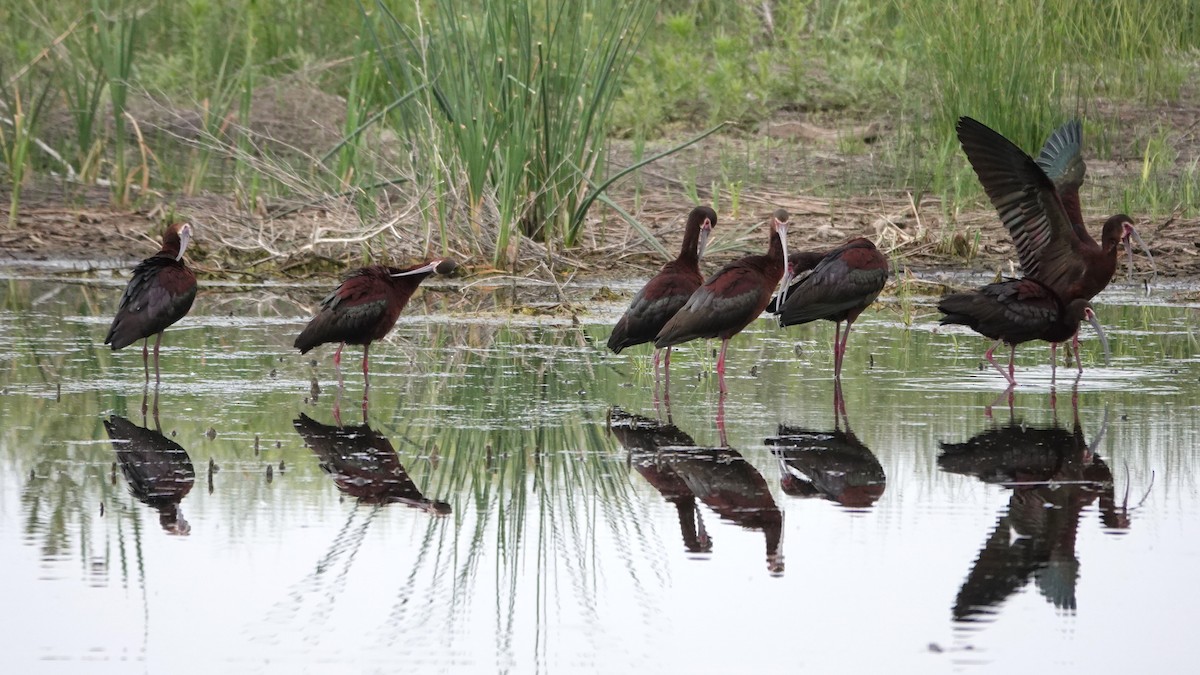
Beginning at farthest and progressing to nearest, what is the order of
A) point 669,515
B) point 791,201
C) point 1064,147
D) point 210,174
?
point 210,174 < point 791,201 < point 1064,147 < point 669,515

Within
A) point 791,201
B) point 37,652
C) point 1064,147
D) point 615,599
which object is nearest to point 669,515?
point 615,599

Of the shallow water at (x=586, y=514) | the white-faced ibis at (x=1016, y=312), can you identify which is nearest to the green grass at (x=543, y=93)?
the shallow water at (x=586, y=514)

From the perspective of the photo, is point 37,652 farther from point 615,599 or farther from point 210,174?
point 210,174

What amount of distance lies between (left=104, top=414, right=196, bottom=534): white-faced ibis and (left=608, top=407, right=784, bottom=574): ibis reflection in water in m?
1.69

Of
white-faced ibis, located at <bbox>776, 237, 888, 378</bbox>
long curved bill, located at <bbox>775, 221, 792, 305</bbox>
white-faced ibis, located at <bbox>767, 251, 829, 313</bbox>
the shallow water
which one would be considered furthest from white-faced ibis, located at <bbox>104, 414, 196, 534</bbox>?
white-faced ibis, located at <bbox>767, 251, 829, 313</bbox>

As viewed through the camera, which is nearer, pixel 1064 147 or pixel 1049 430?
pixel 1049 430

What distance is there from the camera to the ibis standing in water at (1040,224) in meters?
9.15

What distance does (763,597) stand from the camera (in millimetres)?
4934

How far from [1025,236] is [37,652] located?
6.62m

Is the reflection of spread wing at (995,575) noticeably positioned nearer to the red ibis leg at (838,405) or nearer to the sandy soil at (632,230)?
the red ibis leg at (838,405)

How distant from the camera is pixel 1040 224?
31.0ft

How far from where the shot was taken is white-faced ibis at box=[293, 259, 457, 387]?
27.9 feet

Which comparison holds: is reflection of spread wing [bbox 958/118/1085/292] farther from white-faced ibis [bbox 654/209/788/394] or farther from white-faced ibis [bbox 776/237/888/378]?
white-faced ibis [bbox 654/209/788/394]

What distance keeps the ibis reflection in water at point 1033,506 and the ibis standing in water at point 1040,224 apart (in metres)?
1.93
